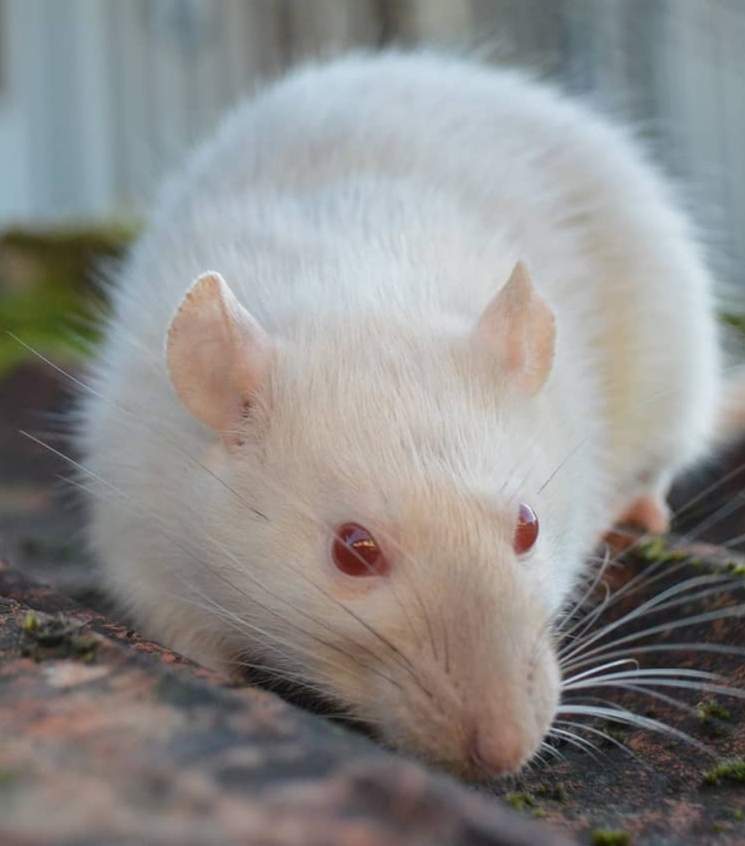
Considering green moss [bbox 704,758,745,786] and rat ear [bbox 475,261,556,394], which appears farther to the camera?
rat ear [bbox 475,261,556,394]

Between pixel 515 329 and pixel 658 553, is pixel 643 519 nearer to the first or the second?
pixel 658 553

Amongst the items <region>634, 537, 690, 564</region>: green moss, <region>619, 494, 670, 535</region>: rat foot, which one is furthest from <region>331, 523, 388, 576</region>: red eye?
<region>619, 494, 670, 535</region>: rat foot

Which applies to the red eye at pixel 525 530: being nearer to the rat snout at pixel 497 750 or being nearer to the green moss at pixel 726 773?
the rat snout at pixel 497 750

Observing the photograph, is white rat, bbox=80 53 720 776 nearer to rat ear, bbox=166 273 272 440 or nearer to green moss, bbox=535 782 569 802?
rat ear, bbox=166 273 272 440

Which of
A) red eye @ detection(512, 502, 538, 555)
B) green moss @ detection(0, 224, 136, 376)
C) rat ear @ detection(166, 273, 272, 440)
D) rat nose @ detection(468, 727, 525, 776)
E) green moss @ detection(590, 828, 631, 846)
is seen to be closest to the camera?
green moss @ detection(590, 828, 631, 846)

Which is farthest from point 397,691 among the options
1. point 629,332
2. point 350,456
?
point 629,332

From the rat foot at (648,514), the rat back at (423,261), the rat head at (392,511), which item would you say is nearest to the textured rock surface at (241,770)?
the rat head at (392,511)

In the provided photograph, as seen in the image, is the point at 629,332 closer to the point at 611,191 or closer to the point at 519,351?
the point at 611,191
